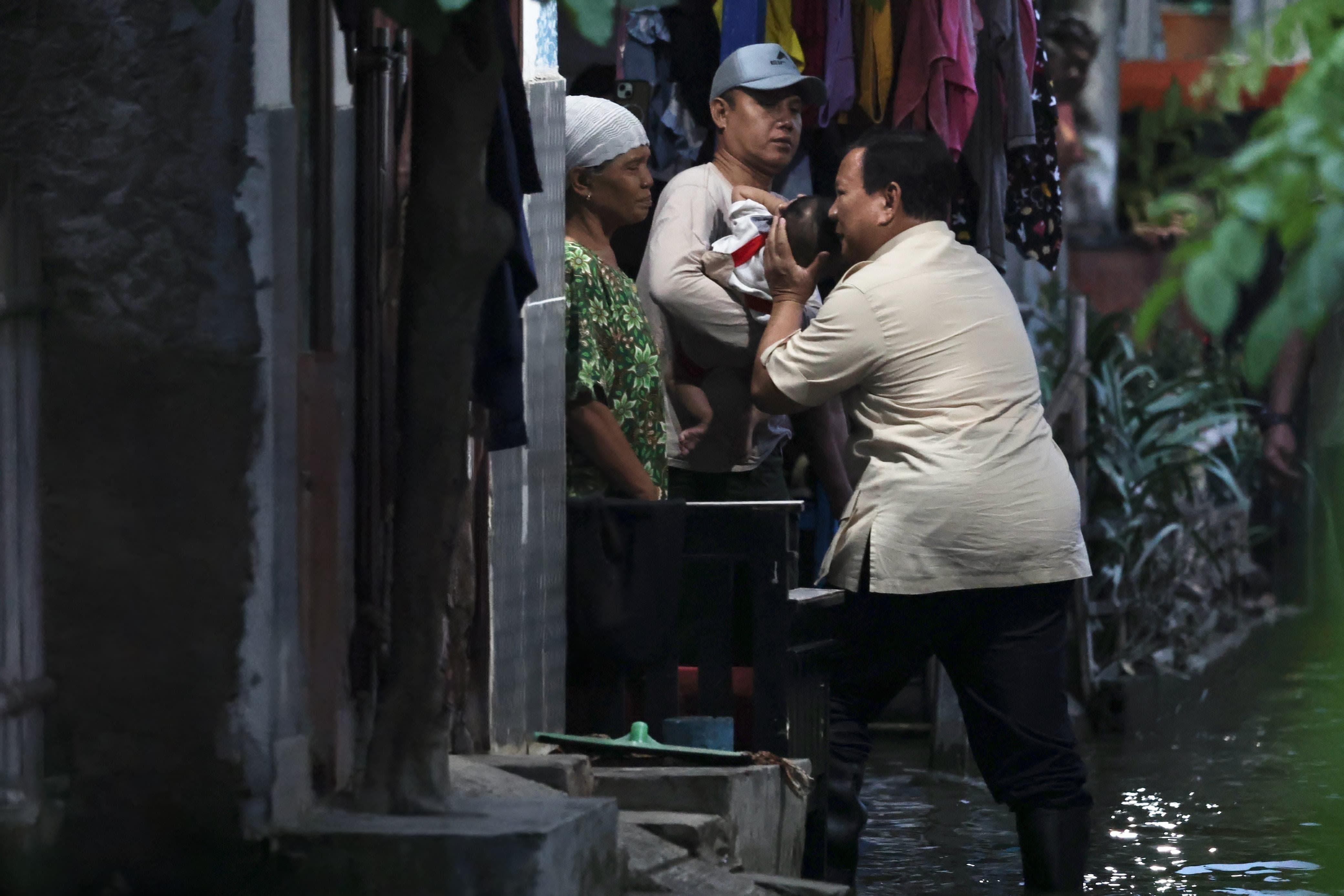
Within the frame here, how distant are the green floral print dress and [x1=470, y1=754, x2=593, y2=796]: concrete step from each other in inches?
36.1

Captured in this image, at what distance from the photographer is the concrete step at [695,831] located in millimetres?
4539

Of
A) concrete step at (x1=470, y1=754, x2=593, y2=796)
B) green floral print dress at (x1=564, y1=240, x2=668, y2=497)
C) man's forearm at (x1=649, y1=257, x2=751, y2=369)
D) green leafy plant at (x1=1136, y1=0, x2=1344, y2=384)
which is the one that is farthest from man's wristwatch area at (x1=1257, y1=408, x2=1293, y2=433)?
green leafy plant at (x1=1136, y1=0, x2=1344, y2=384)

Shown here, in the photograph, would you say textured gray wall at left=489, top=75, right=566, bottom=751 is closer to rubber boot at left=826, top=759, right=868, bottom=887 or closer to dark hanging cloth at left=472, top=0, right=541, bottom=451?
dark hanging cloth at left=472, top=0, right=541, bottom=451

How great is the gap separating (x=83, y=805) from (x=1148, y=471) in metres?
6.20

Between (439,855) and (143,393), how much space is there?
927 mm

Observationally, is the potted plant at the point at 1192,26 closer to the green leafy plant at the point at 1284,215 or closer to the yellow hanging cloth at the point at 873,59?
the yellow hanging cloth at the point at 873,59

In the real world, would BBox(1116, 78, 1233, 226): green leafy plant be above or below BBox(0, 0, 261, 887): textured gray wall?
above

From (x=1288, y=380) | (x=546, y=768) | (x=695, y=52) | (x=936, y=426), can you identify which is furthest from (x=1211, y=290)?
(x=1288, y=380)

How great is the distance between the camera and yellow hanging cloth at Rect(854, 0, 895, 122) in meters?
7.02

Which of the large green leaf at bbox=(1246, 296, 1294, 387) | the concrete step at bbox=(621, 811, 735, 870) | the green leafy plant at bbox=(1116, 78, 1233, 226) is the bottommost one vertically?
the concrete step at bbox=(621, 811, 735, 870)

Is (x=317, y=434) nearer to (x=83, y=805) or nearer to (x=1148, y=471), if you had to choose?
(x=83, y=805)

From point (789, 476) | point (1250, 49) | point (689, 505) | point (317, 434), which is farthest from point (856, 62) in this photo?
point (1250, 49)

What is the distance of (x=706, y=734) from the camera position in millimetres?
5098

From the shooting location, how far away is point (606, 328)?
5.22 meters
